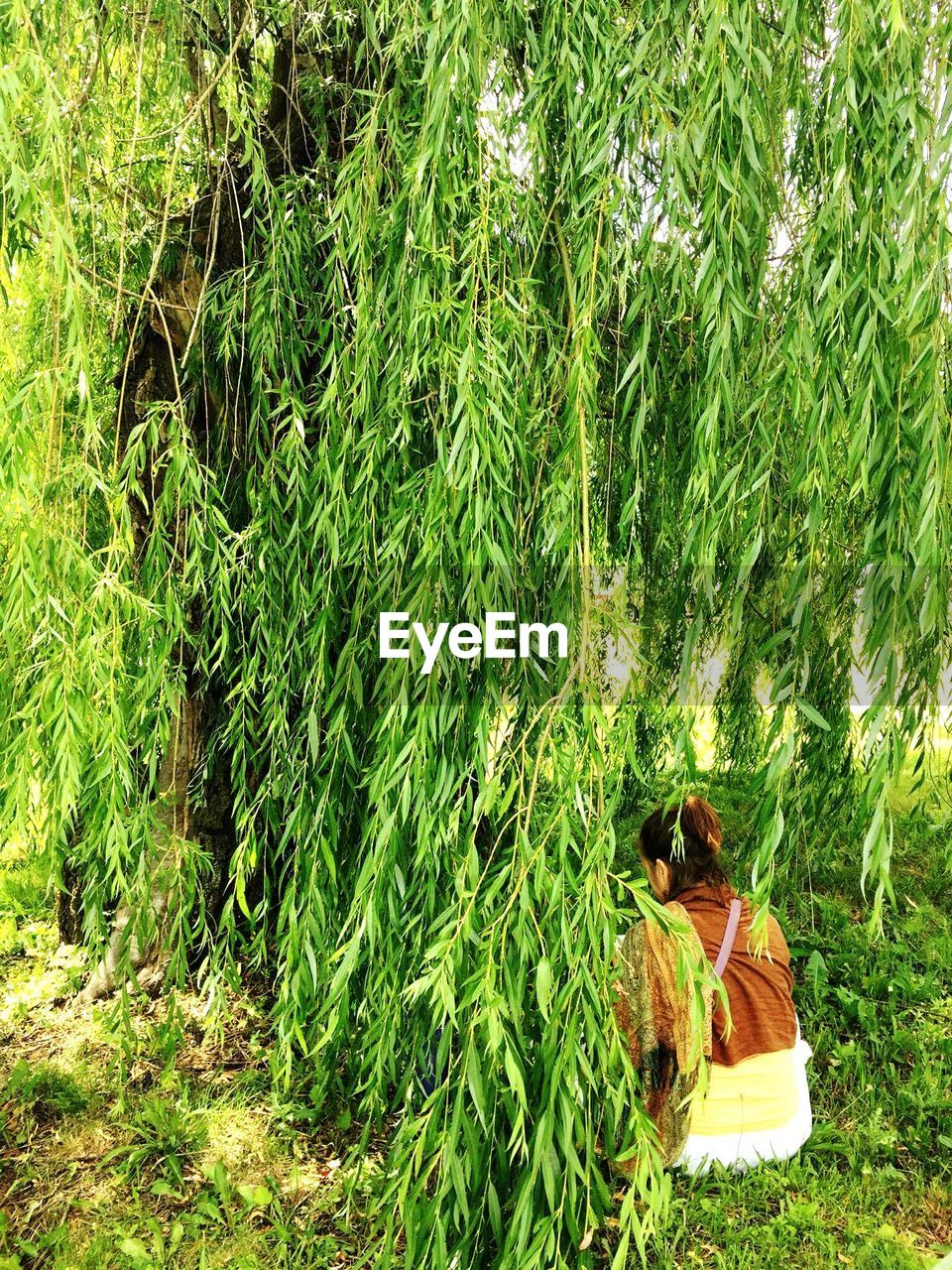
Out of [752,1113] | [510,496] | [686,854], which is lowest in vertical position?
[752,1113]

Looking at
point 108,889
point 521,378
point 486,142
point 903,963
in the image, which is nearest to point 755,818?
point 521,378

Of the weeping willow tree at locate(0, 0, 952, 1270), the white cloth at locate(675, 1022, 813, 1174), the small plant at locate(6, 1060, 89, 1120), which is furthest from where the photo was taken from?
the small plant at locate(6, 1060, 89, 1120)

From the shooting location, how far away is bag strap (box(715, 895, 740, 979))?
240 centimetres

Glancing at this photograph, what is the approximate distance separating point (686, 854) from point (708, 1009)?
35cm

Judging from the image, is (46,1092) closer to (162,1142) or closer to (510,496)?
(162,1142)

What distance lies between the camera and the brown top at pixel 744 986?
7.97 feet

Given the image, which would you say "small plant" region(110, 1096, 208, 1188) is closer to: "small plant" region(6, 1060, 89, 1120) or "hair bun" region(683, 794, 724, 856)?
"small plant" region(6, 1060, 89, 1120)

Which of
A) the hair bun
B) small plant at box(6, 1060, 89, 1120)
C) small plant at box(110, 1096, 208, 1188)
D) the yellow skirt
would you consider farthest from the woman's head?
small plant at box(6, 1060, 89, 1120)

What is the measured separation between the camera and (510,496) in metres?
1.82

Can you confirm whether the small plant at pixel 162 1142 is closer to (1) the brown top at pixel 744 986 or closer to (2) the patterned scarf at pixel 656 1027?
(2) the patterned scarf at pixel 656 1027

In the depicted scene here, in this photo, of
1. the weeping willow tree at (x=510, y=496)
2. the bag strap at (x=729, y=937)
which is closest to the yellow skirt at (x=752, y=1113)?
the bag strap at (x=729, y=937)

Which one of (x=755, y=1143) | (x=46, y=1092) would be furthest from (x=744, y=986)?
(x=46, y=1092)

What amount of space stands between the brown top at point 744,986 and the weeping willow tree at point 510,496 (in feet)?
1.42

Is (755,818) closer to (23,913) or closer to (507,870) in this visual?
(507,870)
